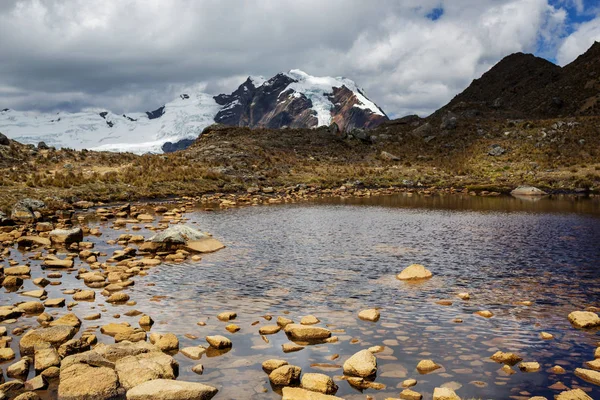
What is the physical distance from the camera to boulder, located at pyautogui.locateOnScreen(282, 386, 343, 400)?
846 centimetres

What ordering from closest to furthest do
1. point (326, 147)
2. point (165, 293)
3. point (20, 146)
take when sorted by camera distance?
point (165, 293) < point (20, 146) < point (326, 147)

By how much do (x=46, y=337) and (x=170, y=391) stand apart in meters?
5.15

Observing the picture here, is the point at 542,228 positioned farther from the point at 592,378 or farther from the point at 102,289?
the point at 102,289

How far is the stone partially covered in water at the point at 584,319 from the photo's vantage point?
40.7 feet

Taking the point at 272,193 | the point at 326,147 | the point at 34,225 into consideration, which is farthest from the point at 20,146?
the point at 326,147

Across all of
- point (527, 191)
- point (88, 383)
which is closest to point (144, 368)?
point (88, 383)

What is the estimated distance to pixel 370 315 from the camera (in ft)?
44.1

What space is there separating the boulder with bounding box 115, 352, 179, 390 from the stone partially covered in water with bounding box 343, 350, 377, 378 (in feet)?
12.9

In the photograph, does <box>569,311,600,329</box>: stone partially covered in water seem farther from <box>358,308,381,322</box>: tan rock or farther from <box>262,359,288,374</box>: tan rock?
<box>262,359,288,374</box>: tan rock

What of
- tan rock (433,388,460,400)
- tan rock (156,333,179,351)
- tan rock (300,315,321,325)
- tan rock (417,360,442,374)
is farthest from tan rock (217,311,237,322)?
tan rock (433,388,460,400)

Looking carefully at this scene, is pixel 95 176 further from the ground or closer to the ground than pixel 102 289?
further from the ground

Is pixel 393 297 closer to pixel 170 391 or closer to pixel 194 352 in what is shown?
pixel 194 352

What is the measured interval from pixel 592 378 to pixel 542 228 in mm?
24158

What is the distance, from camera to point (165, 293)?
16250 millimetres
